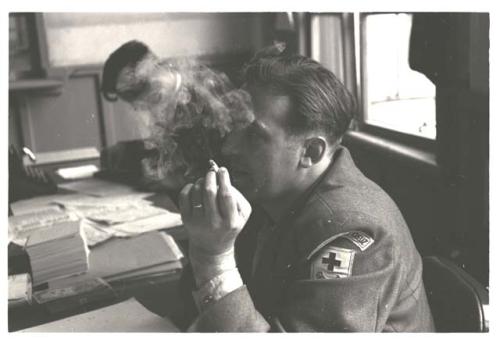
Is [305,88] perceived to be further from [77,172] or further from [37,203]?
[77,172]

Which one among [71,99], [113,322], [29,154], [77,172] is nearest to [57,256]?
[113,322]

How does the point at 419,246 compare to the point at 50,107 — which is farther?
the point at 50,107

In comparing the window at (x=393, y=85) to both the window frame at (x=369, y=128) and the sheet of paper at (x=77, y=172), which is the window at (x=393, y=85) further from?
the sheet of paper at (x=77, y=172)

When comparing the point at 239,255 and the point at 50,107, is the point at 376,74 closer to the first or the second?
the point at 239,255

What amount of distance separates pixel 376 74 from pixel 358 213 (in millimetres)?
458

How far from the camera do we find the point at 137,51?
5.00 feet

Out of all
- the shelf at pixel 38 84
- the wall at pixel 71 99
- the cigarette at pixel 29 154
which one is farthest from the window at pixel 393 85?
the shelf at pixel 38 84

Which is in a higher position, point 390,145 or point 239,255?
point 390,145

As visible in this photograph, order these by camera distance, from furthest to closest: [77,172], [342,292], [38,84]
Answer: [38,84], [77,172], [342,292]

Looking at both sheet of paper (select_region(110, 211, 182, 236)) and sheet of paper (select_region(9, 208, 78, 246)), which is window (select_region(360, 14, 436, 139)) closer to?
sheet of paper (select_region(110, 211, 182, 236))

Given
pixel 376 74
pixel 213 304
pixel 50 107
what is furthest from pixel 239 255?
pixel 50 107

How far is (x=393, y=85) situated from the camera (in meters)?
1.03

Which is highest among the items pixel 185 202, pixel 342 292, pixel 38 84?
pixel 38 84

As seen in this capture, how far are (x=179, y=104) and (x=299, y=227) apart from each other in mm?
616
